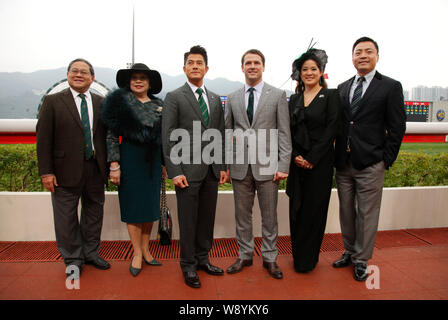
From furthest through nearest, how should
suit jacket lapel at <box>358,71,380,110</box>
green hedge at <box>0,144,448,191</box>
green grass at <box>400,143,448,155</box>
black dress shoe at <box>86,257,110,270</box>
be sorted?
green grass at <box>400,143,448,155</box> → green hedge at <box>0,144,448,191</box> → black dress shoe at <box>86,257,110,270</box> → suit jacket lapel at <box>358,71,380,110</box>

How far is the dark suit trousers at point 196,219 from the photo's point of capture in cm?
252

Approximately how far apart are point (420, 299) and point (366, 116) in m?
1.61

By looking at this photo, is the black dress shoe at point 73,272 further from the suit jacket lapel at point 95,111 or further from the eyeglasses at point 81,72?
the eyeglasses at point 81,72

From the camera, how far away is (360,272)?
259 cm

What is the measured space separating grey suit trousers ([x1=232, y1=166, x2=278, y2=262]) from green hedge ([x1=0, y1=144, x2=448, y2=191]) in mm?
1347

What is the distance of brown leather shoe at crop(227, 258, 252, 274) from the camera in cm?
270

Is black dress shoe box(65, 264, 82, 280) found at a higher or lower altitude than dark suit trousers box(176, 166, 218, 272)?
lower

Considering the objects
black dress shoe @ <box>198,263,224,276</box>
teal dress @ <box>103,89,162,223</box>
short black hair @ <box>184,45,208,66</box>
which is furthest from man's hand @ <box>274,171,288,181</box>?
short black hair @ <box>184,45,208,66</box>

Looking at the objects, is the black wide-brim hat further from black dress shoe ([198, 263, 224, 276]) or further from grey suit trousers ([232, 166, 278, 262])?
black dress shoe ([198, 263, 224, 276])

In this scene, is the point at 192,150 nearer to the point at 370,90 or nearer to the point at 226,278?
the point at 226,278

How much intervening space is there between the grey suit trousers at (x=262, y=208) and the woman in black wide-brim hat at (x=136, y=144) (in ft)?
2.74

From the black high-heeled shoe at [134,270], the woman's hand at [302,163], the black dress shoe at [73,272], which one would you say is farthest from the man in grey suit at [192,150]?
the black dress shoe at [73,272]

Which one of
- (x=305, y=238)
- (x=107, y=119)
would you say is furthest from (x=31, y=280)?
(x=305, y=238)
